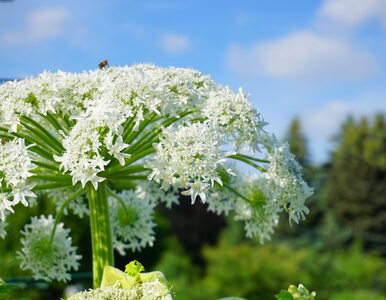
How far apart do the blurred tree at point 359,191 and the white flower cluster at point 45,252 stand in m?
25.3

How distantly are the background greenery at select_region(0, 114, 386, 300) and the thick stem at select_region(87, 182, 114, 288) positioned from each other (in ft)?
2.81

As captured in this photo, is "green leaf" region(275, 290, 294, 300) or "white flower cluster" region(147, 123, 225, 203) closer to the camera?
"green leaf" region(275, 290, 294, 300)

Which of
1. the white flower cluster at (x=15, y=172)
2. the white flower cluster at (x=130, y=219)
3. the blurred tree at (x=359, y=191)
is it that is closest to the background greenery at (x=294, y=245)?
the blurred tree at (x=359, y=191)

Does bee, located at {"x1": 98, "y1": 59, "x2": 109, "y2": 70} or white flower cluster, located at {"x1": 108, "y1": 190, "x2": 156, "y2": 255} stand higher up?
bee, located at {"x1": 98, "y1": 59, "x2": 109, "y2": 70}

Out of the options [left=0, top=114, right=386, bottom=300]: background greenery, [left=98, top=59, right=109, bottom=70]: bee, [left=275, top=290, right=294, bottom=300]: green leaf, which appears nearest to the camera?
[left=275, top=290, right=294, bottom=300]: green leaf

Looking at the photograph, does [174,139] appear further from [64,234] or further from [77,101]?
[64,234]

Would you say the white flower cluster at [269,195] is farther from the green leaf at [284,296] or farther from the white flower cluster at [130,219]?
the green leaf at [284,296]

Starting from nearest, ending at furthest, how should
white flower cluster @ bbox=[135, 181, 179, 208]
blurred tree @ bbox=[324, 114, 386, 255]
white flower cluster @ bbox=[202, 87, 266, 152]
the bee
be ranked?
white flower cluster @ bbox=[202, 87, 266, 152] → the bee → white flower cluster @ bbox=[135, 181, 179, 208] → blurred tree @ bbox=[324, 114, 386, 255]

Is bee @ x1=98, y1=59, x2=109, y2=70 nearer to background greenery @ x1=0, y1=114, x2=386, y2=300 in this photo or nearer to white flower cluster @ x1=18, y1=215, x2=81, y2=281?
white flower cluster @ x1=18, y1=215, x2=81, y2=281

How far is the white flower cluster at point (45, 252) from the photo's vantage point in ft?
7.89

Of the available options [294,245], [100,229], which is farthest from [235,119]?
[294,245]

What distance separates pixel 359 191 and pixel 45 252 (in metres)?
27.7

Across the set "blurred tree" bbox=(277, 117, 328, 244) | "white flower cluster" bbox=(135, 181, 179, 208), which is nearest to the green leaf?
"white flower cluster" bbox=(135, 181, 179, 208)

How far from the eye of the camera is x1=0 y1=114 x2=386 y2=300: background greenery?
1120 cm
